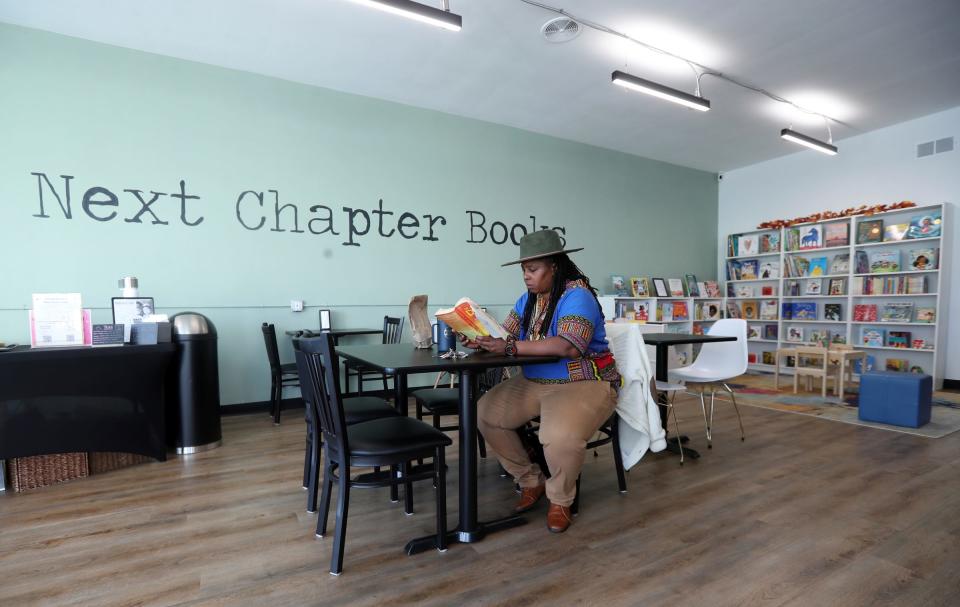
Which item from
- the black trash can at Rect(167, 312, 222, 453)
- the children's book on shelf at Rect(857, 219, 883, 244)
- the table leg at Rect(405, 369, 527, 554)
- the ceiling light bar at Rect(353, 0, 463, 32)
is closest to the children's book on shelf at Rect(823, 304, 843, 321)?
the children's book on shelf at Rect(857, 219, 883, 244)

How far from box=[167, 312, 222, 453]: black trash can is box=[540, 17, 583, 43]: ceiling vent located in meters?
3.59

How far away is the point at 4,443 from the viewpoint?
9.15 feet

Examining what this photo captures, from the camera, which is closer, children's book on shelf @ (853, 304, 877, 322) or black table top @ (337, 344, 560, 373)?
black table top @ (337, 344, 560, 373)

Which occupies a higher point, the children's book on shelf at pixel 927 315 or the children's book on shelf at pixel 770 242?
the children's book on shelf at pixel 770 242

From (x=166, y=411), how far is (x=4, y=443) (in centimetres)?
89

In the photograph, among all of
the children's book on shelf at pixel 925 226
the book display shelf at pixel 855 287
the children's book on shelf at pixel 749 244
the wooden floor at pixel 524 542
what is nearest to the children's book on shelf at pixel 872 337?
the book display shelf at pixel 855 287

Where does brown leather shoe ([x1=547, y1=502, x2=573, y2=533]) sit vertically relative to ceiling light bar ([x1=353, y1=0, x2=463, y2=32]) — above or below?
below

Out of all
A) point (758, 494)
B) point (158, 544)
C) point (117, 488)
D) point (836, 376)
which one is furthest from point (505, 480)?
point (836, 376)

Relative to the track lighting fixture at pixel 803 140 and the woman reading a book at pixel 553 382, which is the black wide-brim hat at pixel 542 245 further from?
the track lighting fixture at pixel 803 140

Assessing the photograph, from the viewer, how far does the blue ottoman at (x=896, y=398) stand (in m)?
4.20

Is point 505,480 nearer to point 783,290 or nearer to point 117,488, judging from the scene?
point 117,488

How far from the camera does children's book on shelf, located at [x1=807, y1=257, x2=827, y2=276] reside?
7.03 metres

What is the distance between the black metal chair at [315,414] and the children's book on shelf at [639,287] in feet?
17.6

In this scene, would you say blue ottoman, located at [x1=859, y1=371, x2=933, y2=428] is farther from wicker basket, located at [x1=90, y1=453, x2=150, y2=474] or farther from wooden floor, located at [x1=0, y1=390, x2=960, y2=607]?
wicker basket, located at [x1=90, y1=453, x2=150, y2=474]
